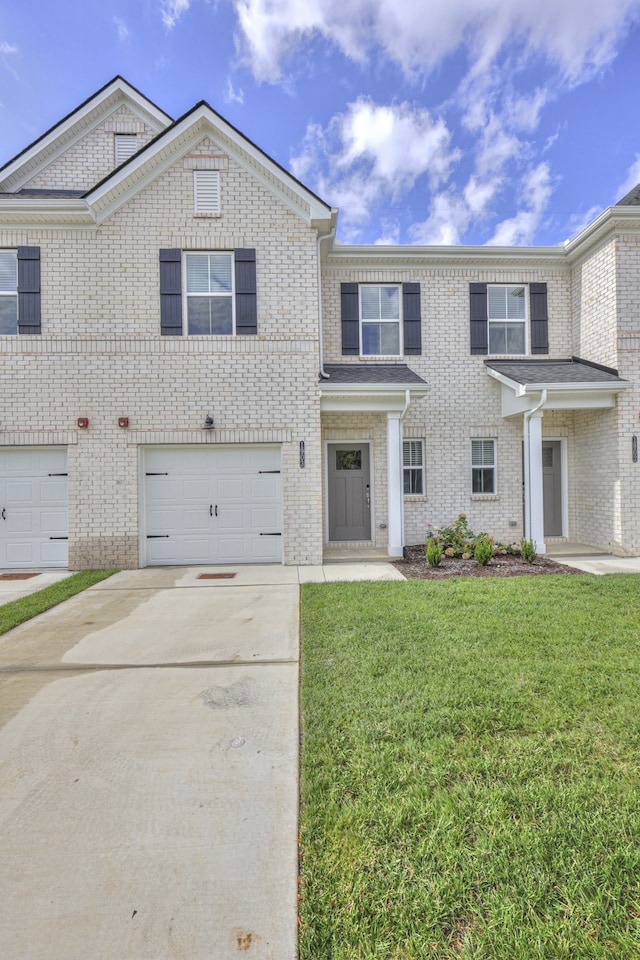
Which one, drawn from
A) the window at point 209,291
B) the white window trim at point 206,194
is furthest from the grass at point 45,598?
the white window trim at point 206,194

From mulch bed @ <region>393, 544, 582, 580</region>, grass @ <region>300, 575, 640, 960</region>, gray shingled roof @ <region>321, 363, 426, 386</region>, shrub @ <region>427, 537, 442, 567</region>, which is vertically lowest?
grass @ <region>300, 575, 640, 960</region>

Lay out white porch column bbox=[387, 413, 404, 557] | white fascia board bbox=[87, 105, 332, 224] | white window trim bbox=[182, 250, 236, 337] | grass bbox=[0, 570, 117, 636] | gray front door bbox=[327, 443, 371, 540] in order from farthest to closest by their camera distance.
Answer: gray front door bbox=[327, 443, 371, 540] → white porch column bbox=[387, 413, 404, 557] → white window trim bbox=[182, 250, 236, 337] → white fascia board bbox=[87, 105, 332, 224] → grass bbox=[0, 570, 117, 636]

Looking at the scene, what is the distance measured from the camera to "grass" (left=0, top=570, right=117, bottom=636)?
5.48 meters

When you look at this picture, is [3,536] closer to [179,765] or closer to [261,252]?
[261,252]

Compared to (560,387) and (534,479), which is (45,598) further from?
(560,387)

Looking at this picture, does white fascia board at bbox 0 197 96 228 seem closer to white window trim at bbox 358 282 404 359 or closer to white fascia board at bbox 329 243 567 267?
white fascia board at bbox 329 243 567 267

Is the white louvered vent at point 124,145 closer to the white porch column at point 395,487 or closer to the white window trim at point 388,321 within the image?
the white window trim at point 388,321

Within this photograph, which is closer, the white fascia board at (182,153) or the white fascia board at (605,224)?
the white fascia board at (182,153)

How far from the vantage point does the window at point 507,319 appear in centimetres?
1052

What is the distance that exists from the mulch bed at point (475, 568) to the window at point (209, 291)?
5580 millimetres

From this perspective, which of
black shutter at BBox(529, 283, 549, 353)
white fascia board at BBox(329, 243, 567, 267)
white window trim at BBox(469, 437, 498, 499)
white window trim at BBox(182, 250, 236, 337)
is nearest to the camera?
white window trim at BBox(182, 250, 236, 337)

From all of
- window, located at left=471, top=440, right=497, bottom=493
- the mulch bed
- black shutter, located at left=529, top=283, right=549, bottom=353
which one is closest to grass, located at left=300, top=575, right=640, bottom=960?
the mulch bed

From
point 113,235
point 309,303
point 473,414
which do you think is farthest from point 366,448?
point 113,235

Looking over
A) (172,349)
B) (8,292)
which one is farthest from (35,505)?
(8,292)
